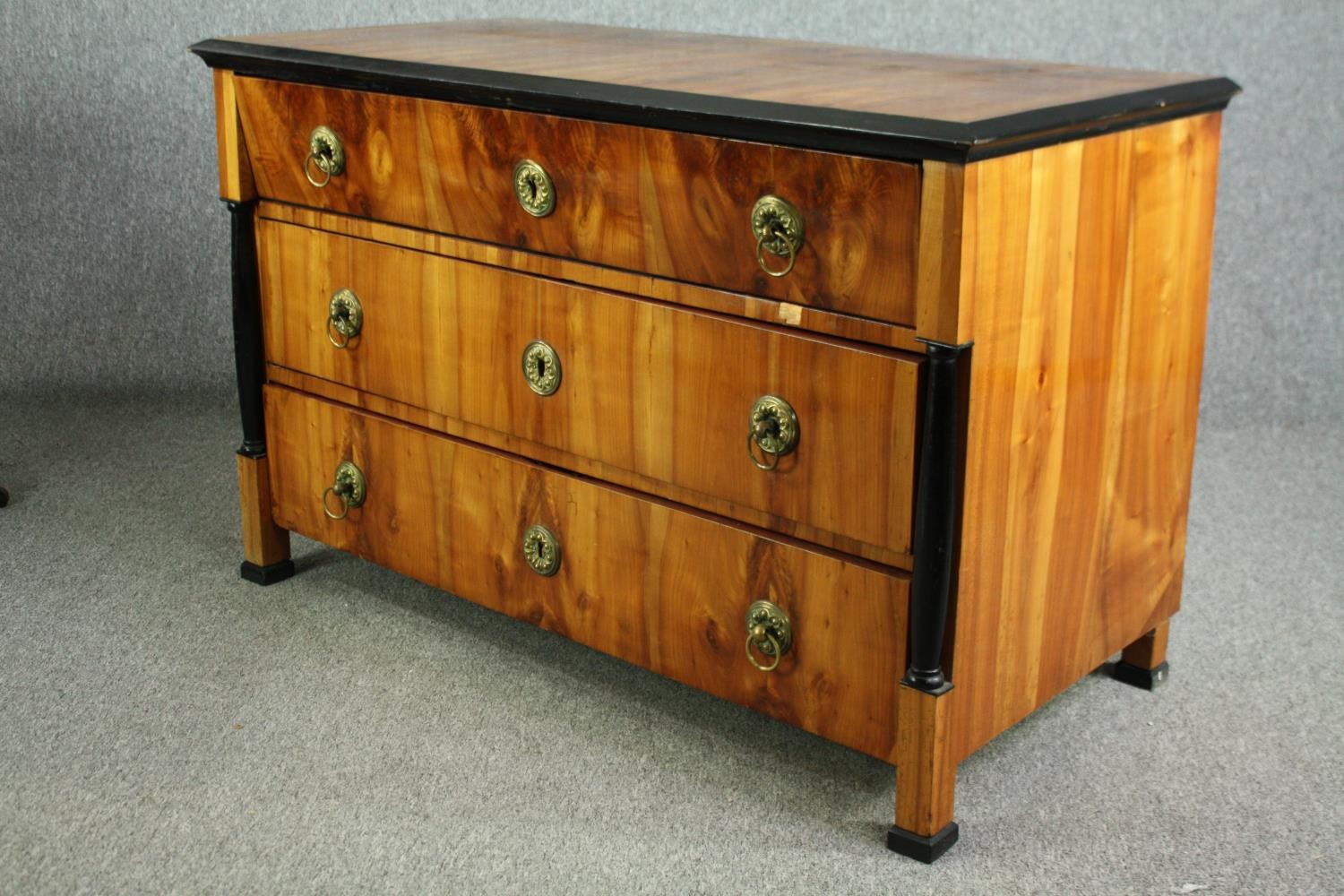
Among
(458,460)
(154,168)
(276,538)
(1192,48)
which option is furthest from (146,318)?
(1192,48)

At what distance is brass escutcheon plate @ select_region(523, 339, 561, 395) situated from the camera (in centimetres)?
180

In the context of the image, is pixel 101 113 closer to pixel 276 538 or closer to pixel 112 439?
pixel 112 439

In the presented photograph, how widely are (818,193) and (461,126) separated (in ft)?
1.61

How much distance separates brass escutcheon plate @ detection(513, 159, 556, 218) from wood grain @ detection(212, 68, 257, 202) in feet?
1.62

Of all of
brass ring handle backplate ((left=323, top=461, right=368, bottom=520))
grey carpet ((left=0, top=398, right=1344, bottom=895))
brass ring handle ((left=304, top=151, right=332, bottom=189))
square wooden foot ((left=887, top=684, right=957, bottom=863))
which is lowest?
grey carpet ((left=0, top=398, right=1344, bottom=895))

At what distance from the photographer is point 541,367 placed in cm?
182

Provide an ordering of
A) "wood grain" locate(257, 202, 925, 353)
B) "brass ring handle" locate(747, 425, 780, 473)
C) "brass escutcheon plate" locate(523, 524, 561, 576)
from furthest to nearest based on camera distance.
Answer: "brass escutcheon plate" locate(523, 524, 561, 576), "brass ring handle" locate(747, 425, 780, 473), "wood grain" locate(257, 202, 925, 353)

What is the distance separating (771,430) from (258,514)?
920 millimetres

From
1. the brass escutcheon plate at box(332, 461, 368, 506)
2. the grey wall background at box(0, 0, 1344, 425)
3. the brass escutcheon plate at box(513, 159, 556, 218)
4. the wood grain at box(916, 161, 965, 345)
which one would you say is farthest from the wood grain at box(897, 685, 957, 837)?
the grey wall background at box(0, 0, 1344, 425)

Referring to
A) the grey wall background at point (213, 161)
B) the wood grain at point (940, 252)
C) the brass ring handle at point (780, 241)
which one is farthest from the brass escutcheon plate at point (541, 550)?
the grey wall background at point (213, 161)

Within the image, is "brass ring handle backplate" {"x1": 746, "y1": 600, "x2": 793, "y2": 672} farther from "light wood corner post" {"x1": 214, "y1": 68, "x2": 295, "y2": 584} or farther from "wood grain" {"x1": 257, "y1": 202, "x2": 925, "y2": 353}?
"light wood corner post" {"x1": 214, "y1": 68, "x2": 295, "y2": 584}

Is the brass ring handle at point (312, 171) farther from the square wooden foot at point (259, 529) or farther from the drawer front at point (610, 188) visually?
the square wooden foot at point (259, 529)

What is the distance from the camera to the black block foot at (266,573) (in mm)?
2250

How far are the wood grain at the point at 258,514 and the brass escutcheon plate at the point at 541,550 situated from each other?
511 millimetres
